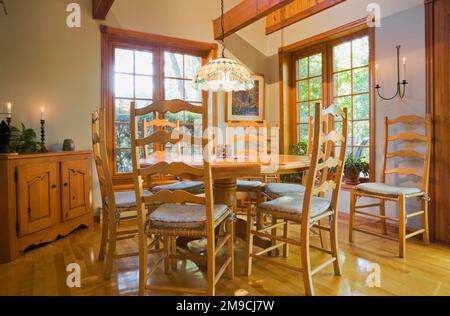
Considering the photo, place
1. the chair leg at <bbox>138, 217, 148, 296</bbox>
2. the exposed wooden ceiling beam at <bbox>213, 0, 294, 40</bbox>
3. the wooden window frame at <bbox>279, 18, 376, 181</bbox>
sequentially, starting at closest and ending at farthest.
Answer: the chair leg at <bbox>138, 217, 148, 296</bbox>, the exposed wooden ceiling beam at <bbox>213, 0, 294, 40</bbox>, the wooden window frame at <bbox>279, 18, 376, 181</bbox>

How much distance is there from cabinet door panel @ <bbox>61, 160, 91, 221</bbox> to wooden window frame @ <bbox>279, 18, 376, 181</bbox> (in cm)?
257

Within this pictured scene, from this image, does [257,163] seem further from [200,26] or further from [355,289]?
[200,26]

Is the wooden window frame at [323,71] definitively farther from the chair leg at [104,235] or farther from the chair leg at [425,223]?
the chair leg at [104,235]

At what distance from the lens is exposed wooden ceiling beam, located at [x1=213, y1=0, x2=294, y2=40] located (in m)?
3.15

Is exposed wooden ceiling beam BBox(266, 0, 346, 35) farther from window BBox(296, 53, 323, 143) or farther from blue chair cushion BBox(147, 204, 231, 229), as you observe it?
blue chair cushion BBox(147, 204, 231, 229)

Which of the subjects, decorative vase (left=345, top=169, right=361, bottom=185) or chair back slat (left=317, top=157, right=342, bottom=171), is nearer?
chair back slat (left=317, top=157, right=342, bottom=171)

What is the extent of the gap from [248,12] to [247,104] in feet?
4.51

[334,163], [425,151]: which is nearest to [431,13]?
[425,151]

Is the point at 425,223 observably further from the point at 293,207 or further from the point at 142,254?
the point at 142,254

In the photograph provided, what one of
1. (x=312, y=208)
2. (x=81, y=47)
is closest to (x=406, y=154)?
(x=312, y=208)

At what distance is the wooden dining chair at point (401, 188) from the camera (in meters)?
2.46

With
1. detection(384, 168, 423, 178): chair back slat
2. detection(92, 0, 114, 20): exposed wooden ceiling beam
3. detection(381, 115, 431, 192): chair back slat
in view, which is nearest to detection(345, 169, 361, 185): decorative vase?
detection(381, 115, 431, 192): chair back slat
